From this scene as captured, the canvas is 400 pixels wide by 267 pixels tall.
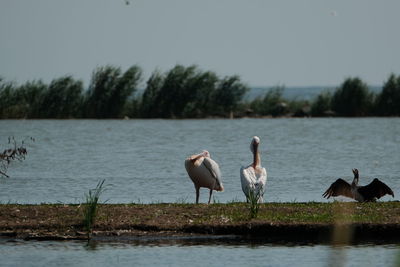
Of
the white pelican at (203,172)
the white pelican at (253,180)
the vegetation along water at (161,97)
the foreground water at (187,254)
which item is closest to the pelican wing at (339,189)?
the white pelican at (253,180)

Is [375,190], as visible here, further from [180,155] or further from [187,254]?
[180,155]

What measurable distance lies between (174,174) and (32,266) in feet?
40.9

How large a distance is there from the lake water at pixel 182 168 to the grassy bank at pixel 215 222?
1.20 feet

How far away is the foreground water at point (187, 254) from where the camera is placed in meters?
12.9

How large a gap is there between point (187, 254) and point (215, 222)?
1.19 metres

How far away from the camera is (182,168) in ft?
87.9

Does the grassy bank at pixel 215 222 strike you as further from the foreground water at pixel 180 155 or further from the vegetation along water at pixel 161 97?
the vegetation along water at pixel 161 97

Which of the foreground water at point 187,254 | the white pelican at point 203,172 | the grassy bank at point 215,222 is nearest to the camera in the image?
the foreground water at point 187,254

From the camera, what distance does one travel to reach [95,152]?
34281 mm

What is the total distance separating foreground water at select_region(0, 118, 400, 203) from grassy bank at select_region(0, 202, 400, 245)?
3306 millimetres

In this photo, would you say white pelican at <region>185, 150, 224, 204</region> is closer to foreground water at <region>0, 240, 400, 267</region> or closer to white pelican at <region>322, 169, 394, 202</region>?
white pelican at <region>322, 169, 394, 202</region>

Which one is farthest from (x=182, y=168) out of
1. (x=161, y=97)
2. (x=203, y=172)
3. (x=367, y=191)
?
(x=161, y=97)

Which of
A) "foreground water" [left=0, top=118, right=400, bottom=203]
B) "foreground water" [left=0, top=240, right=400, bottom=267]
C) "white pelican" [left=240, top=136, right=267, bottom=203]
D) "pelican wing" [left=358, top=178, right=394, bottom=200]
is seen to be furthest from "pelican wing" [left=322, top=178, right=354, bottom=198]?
"foreground water" [left=0, top=240, right=400, bottom=267]

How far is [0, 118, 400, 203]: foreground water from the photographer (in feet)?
68.5
